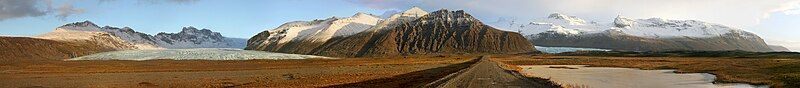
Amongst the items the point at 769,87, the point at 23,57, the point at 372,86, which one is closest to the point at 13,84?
the point at 372,86

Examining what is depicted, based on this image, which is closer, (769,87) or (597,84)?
(769,87)

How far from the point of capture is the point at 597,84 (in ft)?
179

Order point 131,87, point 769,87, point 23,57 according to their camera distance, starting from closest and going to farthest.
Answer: point 769,87, point 131,87, point 23,57

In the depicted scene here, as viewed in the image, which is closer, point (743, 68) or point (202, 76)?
point (202, 76)

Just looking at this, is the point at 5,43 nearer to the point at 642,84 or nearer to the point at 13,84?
the point at 13,84

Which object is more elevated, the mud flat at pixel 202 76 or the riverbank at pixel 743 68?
the mud flat at pixel 202 76

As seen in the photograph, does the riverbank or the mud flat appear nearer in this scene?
the riverbank

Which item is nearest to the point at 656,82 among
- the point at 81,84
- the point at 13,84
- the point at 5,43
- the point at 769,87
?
the point at 769,87

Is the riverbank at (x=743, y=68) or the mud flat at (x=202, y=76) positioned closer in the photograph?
the riverbank at (x=743, y=68)

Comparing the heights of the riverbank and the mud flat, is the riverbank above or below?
below

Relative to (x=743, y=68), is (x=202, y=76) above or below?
above

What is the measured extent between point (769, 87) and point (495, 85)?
1892 cm

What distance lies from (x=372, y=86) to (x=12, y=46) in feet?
545

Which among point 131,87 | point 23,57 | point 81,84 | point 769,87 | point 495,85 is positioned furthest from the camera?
point 23,57
